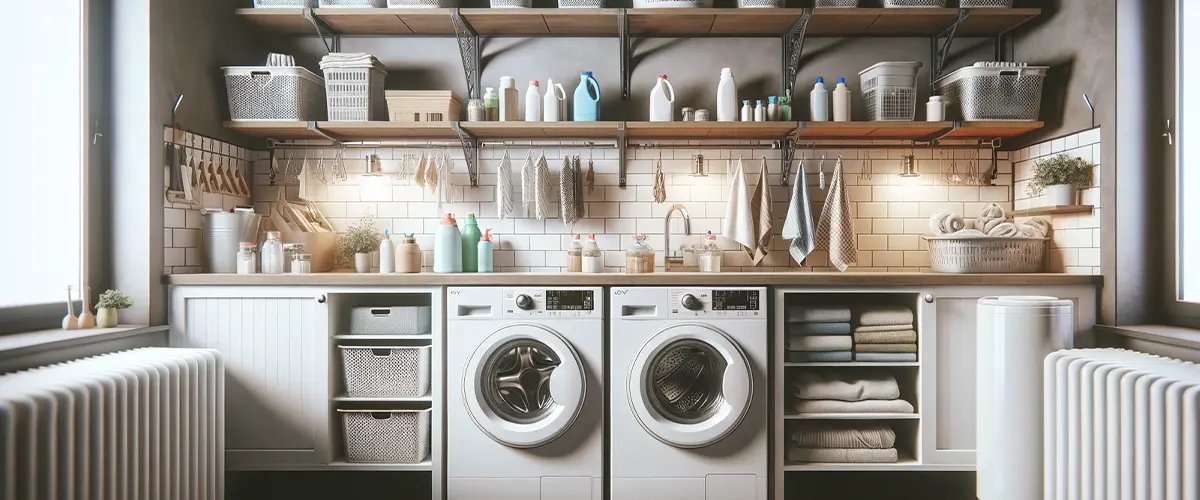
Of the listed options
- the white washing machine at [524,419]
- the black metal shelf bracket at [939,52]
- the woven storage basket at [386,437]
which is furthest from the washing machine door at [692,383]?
the black metal shelf bracket at [939,52]

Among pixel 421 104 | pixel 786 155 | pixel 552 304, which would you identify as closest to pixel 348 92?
pixel 421 104

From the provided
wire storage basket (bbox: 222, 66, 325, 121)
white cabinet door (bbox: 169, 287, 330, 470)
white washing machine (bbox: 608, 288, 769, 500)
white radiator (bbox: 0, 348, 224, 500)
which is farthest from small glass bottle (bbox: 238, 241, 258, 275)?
white washing machine (bbox: 608, 288, 769, 500)

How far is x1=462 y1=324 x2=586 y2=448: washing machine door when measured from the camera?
2.61 m

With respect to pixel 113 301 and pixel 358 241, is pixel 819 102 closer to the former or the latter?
pixel 358 241

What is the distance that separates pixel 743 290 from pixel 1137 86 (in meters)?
1.79

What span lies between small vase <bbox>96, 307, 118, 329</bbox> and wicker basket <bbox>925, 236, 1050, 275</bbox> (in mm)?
3419

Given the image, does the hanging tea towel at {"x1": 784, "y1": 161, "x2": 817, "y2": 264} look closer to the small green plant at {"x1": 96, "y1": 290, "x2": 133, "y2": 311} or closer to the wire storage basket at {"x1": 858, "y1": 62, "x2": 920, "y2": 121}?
the wire storage basket at {"x1": 858, "y1": 62, "x2": 920, "y2": 121}

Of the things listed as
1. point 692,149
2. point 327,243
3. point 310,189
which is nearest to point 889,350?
point 692,149

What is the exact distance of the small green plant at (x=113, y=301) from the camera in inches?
96.0

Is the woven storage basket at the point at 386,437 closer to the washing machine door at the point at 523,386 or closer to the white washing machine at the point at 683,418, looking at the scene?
the washing machine door at the point at 523,386

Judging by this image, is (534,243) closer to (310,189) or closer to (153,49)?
(310,189)

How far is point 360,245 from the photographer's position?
308cm

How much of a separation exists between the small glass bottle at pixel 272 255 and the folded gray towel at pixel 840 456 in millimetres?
2407

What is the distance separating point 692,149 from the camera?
3408 millimetres
